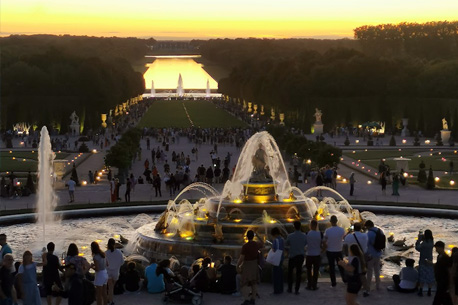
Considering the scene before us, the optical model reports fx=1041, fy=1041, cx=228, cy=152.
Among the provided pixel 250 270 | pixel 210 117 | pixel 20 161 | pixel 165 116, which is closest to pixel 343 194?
pixel 250 270

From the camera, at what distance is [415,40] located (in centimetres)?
16662

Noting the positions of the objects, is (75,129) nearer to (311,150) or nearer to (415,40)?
(311,150)

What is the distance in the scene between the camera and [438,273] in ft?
54.0

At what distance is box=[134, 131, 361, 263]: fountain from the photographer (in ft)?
74.1

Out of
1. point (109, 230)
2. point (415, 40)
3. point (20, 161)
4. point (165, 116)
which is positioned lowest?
point (109, 230)

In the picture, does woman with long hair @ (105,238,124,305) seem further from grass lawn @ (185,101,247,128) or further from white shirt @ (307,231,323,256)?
grass lawn @ (185,101,247,128)

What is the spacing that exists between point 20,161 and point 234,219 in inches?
1266

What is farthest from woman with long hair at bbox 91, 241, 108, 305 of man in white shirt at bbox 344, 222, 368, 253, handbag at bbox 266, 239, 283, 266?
man in white shirt at bbox 344, 222, 368, 253

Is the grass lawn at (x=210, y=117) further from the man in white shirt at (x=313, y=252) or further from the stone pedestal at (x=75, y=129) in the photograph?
the man in white shirt at (x=313, y=252)

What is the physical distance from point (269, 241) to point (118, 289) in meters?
4.63

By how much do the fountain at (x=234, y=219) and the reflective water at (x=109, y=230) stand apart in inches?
46.9

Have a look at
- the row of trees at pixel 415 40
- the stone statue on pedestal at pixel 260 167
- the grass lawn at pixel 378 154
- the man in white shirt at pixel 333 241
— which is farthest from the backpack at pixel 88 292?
the row of trees at pixel 415 40

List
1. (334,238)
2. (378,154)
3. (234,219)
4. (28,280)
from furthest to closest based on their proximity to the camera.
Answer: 1. (378,154)
2. (234,219)
3. (334,238)
4. (28,280)

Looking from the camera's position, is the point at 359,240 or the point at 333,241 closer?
the point at 359,240
